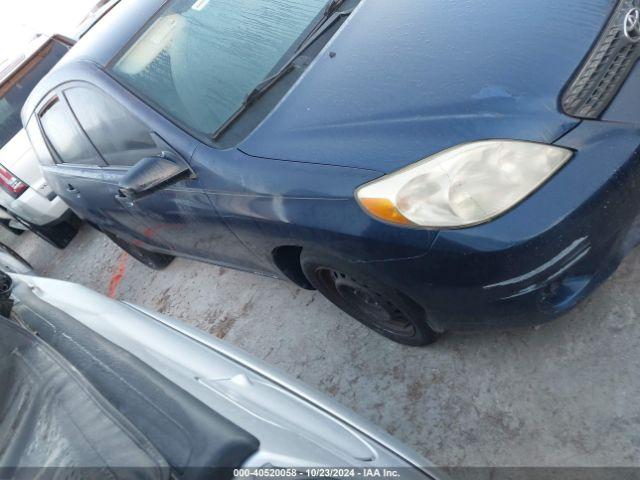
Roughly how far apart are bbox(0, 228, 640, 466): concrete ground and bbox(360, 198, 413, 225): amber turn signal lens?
34.5 inches

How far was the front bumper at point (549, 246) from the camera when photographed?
1627 millimetres

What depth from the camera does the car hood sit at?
1719mm

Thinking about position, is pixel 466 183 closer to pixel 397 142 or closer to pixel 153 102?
pixel 397 142

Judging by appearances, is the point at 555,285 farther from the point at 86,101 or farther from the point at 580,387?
the point at 86,101

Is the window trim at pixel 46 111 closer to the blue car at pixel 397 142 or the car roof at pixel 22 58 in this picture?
the blue car at pixel 397 142

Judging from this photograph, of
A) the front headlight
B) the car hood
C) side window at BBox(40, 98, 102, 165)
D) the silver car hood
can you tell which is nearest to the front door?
side window at BBox(40, 98, 102, 165)

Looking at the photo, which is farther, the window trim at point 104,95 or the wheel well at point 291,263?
the window trim at point 104,95

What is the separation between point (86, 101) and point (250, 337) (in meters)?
1.58

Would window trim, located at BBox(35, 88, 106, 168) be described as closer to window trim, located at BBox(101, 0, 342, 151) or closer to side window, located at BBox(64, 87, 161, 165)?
side window, located at BBox(64, 87, 161, 165)

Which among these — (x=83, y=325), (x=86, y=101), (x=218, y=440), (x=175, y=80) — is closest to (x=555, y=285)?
(x=218, y=440)

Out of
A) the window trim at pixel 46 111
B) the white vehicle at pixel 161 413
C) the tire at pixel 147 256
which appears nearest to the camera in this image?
the white vehicle at pixel 161 413

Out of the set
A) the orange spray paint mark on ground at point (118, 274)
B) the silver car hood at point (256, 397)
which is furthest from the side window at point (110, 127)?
the orange spray paint mark on ground at point (118, 274)

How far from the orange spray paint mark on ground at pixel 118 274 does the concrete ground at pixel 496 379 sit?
1750mm

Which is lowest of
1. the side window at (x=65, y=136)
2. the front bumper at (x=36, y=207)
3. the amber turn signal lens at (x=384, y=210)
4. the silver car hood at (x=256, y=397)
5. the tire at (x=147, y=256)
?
the tire at (x=147, y=256)
